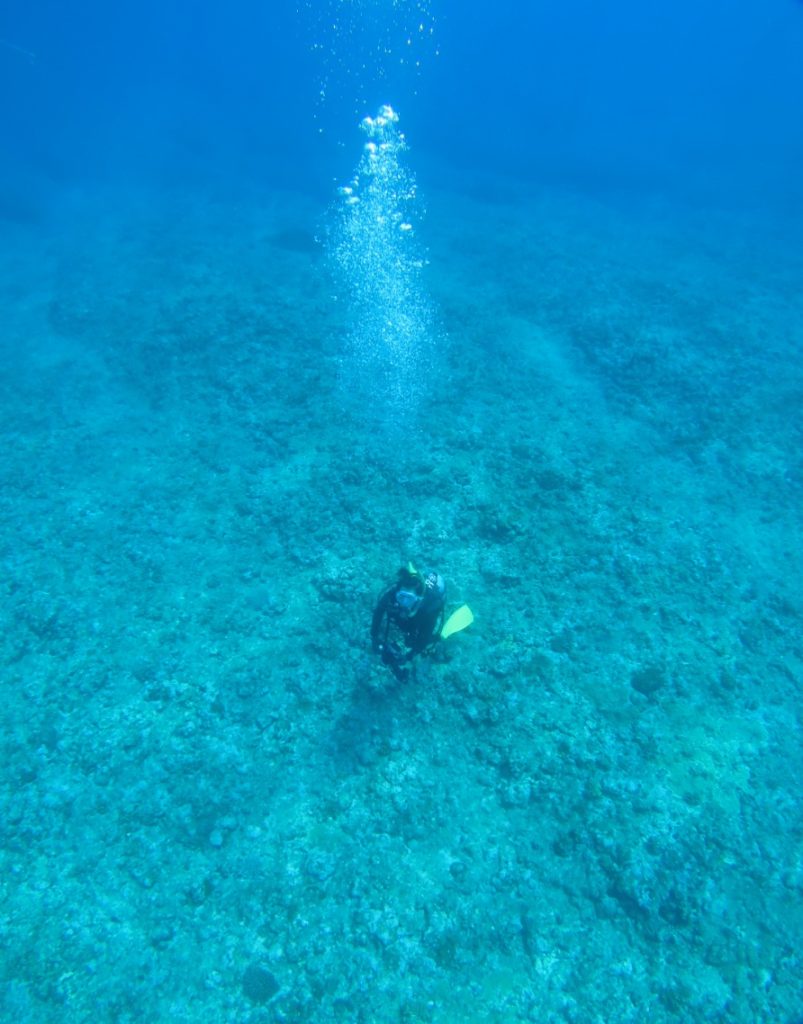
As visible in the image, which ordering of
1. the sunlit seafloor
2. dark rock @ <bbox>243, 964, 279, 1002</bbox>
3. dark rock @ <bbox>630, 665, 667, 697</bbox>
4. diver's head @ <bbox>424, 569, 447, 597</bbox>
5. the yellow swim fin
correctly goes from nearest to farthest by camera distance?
dark rock @ <bbox>243, 964, 279, 1002</bbox> → the sunlit seafloor → diver's head @ <bbox>424, 569, 447, 597</bbox> → the yellow swim fin → dark rock @ <bbox>630, 665, 667, 697</bbox>

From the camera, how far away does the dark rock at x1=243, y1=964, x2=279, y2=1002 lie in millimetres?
4477

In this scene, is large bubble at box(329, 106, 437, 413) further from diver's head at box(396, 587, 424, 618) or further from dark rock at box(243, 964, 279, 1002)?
dark rock at box(243, 964, 279, 1002)

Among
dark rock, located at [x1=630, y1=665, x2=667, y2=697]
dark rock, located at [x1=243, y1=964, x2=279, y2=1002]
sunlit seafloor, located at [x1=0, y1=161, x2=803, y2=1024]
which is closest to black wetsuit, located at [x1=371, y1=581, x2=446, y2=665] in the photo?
sunlit seafloor, located at [x1=0, y1=161, x2=803, y2=1024]

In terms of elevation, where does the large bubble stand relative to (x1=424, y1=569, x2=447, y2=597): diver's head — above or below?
above

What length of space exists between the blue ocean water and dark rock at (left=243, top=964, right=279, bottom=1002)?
2 centimetres

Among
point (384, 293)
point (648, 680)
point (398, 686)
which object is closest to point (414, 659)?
point (398, 686)

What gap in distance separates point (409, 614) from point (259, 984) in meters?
3.31

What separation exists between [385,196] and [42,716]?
25.6 metres

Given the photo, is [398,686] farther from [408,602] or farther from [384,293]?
[384,293]

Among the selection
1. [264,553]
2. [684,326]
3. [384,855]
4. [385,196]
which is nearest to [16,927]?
[384,855]

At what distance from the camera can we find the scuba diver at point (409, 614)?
5652 millimetres

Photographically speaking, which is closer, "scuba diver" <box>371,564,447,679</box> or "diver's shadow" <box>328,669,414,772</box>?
"scuba diver" <box>371,564,447,679</box>

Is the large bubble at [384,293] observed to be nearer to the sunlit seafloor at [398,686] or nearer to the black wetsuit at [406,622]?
the sunlit seafloor at [398,686]

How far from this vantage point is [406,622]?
18.9ft
